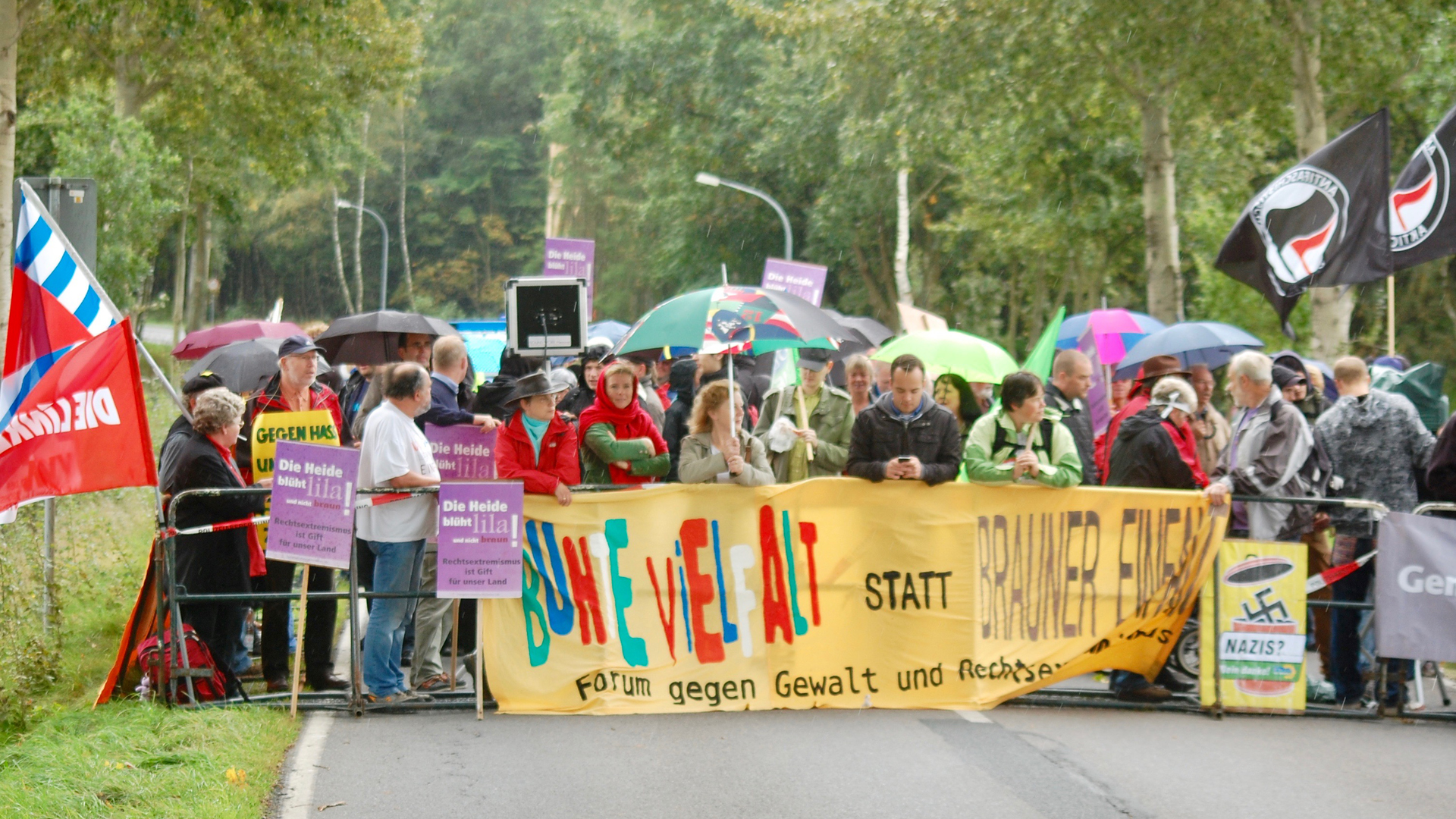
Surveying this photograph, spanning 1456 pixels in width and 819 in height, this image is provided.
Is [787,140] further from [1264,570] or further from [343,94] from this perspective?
[1264,570]

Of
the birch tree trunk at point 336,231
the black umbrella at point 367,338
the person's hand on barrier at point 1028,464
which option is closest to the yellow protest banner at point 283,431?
the black umbrella at point 367,338

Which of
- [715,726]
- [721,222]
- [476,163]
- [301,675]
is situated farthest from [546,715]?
[476,163]

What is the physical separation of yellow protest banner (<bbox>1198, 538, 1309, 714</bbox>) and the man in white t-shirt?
4.20m

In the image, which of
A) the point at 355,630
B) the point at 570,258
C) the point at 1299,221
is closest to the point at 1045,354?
the point at 1299,221

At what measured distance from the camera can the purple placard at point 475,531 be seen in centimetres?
805

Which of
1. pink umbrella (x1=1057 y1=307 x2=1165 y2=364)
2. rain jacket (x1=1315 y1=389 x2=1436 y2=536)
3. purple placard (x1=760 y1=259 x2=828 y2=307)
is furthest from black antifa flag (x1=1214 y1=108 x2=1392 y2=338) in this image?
purple placard (x1=760 y1=259 x2=828 y2=307)

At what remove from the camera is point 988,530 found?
27.4 feet

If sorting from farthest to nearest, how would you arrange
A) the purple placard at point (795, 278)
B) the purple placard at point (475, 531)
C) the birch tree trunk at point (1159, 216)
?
1. the birch tree trunk at point (1159, 216)
2. the purple placard at point (795, 278)
3. the purple placard at point (475, 531)

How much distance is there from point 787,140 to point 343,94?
54.6 feet

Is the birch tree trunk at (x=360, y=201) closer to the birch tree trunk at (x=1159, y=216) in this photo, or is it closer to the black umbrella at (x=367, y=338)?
the birch tree trunk at (x=1159, y=216)

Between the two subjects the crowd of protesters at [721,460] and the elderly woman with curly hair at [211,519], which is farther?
the crowd of protesters at [721,460]

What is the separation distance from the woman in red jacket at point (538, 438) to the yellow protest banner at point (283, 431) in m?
1.26

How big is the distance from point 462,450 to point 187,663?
6.91 feet

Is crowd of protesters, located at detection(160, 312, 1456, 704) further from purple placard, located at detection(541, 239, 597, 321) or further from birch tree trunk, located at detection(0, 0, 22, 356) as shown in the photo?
purple placard, located at detection(541, 239, 597, 321)
